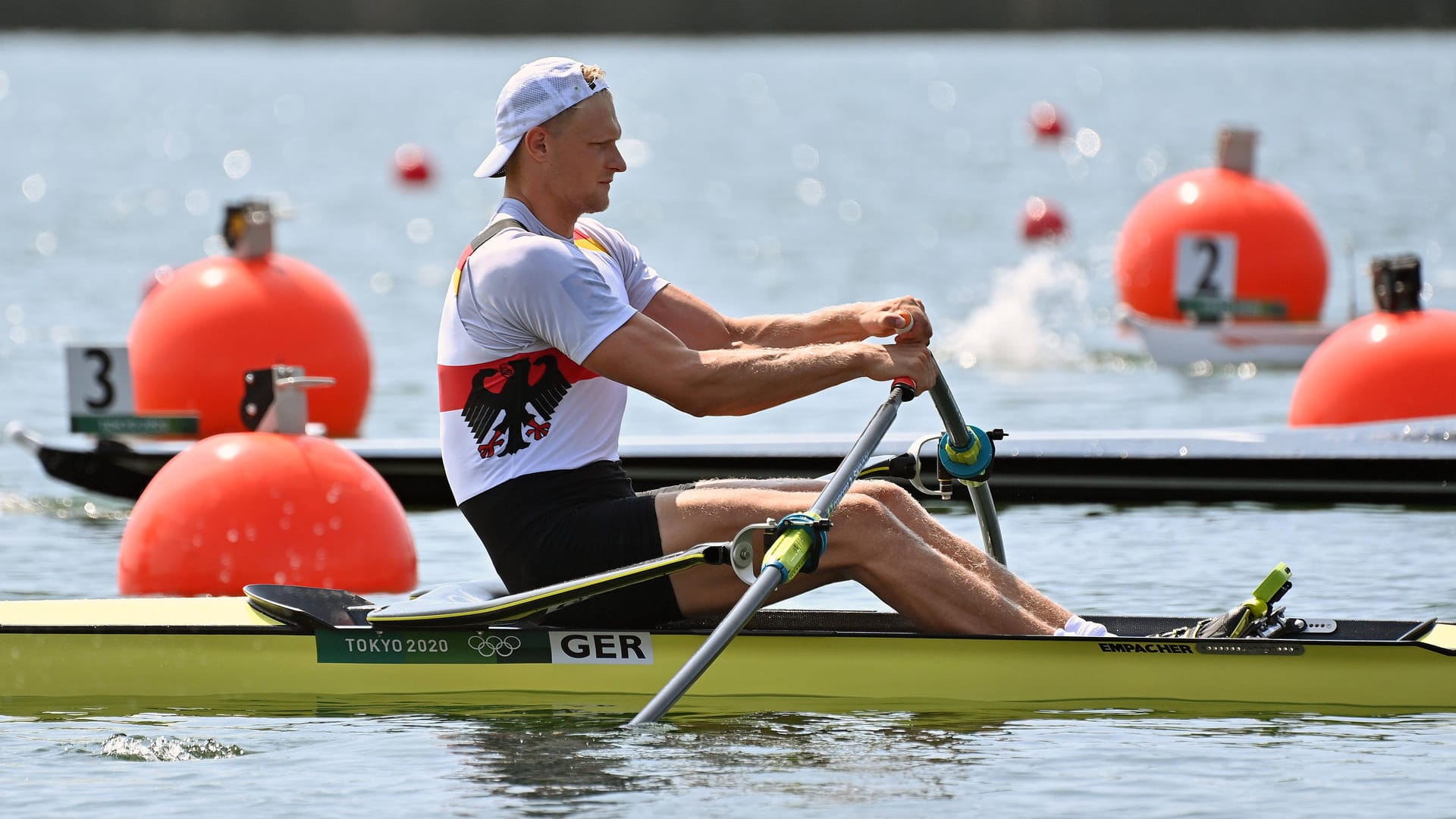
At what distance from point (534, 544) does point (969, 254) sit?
57.9 ft

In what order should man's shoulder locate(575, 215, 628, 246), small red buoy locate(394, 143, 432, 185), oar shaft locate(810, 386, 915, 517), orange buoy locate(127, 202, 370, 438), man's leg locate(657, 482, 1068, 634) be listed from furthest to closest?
small red buoy locate(394, 143, 432, 185)
orange buoy locate(127, 202, 370, 438)
man's shoulder locate(575, 215, 628, 246)
man's leg locate(657, 482, 1068, 634)
oar shaft locate(810, 386, 915, 517)

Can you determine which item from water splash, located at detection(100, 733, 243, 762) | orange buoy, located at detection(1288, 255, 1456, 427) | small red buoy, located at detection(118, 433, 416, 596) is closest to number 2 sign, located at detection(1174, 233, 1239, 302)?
orange buoy, located at detection(1288, 255, 1456, 427)

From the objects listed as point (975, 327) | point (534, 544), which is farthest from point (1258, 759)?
point (975, 327)

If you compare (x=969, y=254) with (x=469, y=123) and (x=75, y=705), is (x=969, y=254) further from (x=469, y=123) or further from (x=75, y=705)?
(x=469, y=123)

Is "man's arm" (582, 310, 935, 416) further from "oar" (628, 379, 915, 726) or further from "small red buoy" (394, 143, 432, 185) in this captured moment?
"small red buoy" (394, 143, 432, 185)

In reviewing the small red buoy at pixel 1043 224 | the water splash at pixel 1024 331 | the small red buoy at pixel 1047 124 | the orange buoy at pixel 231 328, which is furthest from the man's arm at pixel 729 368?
the small red buoy at pixel 1047 124

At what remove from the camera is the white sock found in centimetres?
622

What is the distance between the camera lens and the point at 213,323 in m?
10.4

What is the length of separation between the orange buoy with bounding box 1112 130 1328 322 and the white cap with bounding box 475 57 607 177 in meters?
8.81

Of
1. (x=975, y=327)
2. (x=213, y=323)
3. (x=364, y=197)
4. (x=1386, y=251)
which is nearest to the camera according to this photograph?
(x=213, y=323)

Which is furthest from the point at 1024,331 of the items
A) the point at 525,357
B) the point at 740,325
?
the point at 525,357

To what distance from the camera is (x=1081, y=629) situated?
627 cm

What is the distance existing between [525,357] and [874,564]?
1.06 m

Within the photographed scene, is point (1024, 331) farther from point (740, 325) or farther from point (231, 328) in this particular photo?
point (740, 325)
